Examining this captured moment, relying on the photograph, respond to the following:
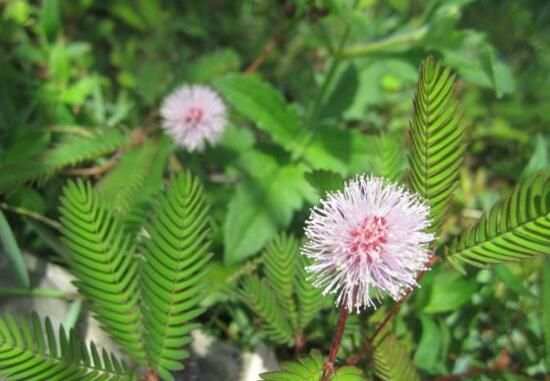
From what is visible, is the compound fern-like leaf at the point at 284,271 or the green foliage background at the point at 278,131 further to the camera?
the green foliage background at the point at 278,131

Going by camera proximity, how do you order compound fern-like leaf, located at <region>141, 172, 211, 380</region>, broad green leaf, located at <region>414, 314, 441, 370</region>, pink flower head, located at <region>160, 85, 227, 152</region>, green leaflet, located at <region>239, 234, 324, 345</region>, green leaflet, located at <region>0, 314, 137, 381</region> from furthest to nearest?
1. pink flower head, located at <region>160, 85, 227, 152</region>
2. broad green leaf, located at <region>414, 314, 441, 370</region>
3. green leaflet, located at <region>239, 234, 324, 345</region>
4. compound fern-like leaf, located at <region>141, 172, 211, 380</region>
5. green leaflet, located at <region>0, 314, 137, 381</region>

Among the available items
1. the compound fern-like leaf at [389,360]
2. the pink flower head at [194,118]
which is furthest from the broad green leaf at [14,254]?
the compound fern-like leaf at [389,360]

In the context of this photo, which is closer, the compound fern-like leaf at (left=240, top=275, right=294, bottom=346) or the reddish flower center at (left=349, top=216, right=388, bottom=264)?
the reddish flower center at (left=349, top=216, right=388, bottom=264)

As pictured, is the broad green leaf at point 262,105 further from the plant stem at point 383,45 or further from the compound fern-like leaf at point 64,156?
the compound fern-like leaf at point 64,156

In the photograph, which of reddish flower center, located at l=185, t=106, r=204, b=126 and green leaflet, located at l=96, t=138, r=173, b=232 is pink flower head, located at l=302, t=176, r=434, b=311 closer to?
green leaflet, located at l=96, t=138, r=173, b=232

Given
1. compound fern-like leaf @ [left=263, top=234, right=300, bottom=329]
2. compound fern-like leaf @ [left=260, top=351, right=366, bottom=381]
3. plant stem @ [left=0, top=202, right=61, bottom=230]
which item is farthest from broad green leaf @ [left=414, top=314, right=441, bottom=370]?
plant stem @ [left=0, top=202, right=61, bottom=230]

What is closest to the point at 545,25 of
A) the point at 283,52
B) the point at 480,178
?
the point at 480,178

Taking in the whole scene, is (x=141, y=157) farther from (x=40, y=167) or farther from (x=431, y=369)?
(x=431, y=369)
